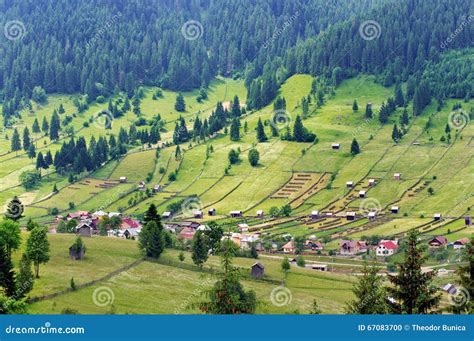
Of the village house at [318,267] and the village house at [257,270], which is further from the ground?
the village house at [318,267]

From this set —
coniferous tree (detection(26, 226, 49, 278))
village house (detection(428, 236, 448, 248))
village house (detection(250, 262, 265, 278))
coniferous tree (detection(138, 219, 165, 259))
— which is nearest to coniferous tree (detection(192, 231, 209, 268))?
coniferous tree (detection(138, 219, 165, 259))

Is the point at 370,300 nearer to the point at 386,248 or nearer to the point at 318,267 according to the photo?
the point at 318,267

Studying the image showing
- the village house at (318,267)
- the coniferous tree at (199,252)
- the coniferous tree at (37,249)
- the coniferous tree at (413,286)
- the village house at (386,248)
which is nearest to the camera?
the coniferous tree at (413,286)

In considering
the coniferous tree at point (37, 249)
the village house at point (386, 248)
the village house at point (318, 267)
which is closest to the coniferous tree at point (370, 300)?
the coniferous tree at point (37, 249)

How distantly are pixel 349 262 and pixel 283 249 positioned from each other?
778 inches

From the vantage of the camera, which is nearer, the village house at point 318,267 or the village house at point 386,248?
the village house at point 318,267

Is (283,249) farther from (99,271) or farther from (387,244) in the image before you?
(99,271)

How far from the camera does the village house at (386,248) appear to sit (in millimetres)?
191500

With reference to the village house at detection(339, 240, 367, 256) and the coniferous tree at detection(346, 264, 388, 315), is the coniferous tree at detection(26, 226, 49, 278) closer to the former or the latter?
the coniferous tree at detection(346, 264, 388, 315)

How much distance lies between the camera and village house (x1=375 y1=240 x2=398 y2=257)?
191500 mm

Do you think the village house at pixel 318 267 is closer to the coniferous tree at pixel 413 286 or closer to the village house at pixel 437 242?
the village house at pixel 437 242

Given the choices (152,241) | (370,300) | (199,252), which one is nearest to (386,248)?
(199,252)

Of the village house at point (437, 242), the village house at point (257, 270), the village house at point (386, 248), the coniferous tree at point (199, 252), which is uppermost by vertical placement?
the village house at point (437, 242)

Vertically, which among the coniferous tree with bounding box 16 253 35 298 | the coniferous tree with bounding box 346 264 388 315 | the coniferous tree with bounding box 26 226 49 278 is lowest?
the coniferous tree with bounding box 346 264 388 315
